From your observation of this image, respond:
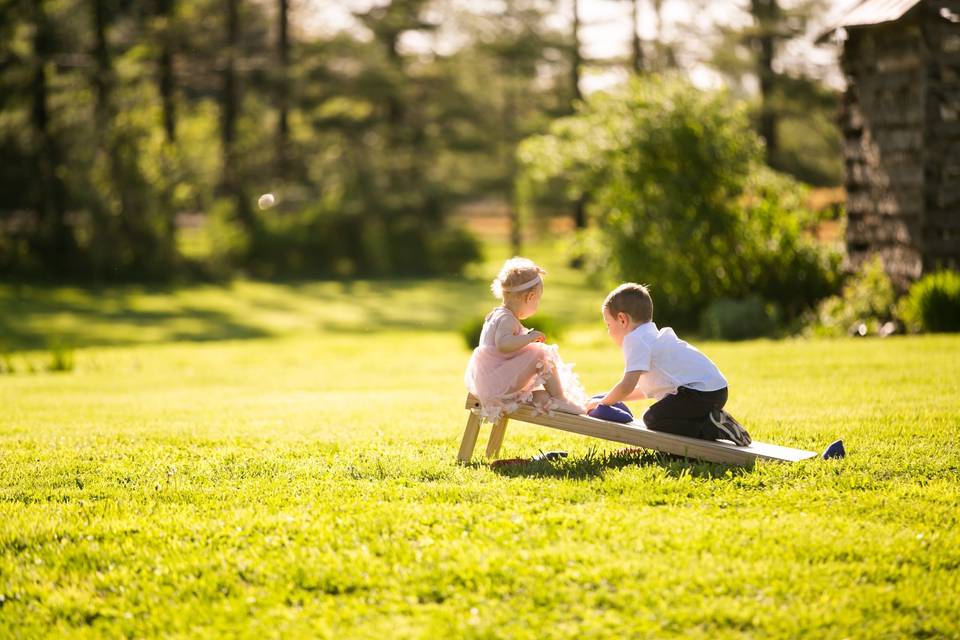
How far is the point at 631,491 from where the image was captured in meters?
5.43

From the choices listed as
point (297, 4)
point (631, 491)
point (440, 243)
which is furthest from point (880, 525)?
point (297, 4)

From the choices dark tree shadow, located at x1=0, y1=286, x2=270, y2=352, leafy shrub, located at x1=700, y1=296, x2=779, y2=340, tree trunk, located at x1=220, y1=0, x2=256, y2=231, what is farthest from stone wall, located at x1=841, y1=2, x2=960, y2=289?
tree trunk, located at x1=220, y1=0, x2=256, y2=231

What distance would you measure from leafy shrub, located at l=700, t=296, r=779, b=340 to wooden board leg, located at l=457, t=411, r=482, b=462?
10001mm

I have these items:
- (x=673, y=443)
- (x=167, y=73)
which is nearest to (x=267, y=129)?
(x=167, y=73)

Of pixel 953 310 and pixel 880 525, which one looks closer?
pixel 880 525

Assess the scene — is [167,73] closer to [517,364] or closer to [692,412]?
[517,364]

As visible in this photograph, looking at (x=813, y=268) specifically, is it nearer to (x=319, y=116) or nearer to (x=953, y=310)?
(x=953, y=310)

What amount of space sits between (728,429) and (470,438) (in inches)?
59.0

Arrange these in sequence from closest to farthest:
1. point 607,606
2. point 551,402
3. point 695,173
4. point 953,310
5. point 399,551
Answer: point 607,606, point 399,551, point 551,402, point 953,310, point 695,173

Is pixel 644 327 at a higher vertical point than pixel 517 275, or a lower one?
lower

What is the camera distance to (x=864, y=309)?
14.6m

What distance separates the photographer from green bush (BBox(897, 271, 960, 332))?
1303 cm

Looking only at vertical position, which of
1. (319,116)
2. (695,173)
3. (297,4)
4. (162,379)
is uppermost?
(297,4)

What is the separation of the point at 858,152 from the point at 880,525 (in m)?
11.9
